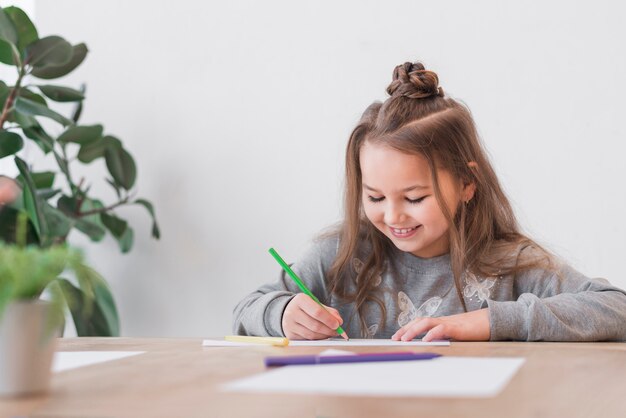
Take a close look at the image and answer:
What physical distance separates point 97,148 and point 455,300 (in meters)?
1.25

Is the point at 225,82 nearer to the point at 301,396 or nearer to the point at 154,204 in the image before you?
the point at 154,204

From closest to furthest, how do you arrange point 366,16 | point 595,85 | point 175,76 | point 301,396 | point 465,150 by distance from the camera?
1. point 301,396
2. point 465,150
3. point 595,85
4. point 366,16
5. point 175,76

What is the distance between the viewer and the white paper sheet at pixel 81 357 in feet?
2.75

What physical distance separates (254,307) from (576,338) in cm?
55

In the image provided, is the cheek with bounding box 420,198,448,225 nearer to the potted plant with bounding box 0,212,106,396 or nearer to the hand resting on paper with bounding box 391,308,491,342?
the hand resting on paper with bounding box 391,308,491,342

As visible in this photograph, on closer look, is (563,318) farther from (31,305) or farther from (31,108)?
(31,108)

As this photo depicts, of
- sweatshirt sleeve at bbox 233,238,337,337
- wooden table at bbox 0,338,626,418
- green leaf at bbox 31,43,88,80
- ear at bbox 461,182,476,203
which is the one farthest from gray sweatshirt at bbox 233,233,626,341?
green leaf at bbox 31,43,88,80

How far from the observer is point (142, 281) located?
8.41 ft

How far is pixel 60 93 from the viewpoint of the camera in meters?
2.18


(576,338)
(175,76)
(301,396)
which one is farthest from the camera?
(175,76)

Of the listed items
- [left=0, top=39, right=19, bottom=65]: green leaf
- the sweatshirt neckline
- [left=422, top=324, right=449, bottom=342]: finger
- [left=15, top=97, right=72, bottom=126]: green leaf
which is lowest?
the sweatshirt neckline

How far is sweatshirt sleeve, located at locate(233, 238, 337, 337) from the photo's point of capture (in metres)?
1.39

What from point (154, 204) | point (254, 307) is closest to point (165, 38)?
point (154, 204)

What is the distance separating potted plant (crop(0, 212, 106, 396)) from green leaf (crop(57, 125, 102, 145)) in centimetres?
167
